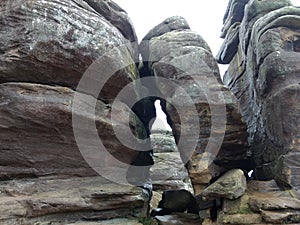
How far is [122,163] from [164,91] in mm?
3554

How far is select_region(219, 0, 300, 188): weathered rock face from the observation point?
9648 mm

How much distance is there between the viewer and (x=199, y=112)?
410 inches

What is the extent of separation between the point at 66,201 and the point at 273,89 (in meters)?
8.34

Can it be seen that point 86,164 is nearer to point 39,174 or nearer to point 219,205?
point 39,174

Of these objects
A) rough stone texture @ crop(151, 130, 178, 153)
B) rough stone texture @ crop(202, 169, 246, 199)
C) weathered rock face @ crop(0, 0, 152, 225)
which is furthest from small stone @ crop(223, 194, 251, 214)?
rough stone texture @ crop(151, 130, 178, 153)

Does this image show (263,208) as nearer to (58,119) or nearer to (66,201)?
(66,201)

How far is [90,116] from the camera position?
8672 millimetres

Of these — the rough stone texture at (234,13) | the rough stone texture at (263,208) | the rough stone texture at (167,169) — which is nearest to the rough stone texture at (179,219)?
the rough stone texture at (263,208)

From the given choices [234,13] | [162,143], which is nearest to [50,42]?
[234,13]

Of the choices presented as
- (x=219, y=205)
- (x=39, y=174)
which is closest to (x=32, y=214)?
(x=39, y=174)

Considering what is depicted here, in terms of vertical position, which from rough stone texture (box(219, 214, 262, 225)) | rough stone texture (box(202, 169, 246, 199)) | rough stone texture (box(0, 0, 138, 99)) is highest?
rough stone texture (box(0, 0, 138, 99))

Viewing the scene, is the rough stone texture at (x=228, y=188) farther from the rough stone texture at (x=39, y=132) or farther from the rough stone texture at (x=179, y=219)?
the rough stone texture at (x=39, y=132)

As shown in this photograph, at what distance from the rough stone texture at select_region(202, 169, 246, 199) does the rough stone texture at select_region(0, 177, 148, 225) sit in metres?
2.25

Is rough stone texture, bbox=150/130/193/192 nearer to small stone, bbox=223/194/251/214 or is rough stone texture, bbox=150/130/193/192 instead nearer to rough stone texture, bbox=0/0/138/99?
small stone, bbox=223/194/251/214
